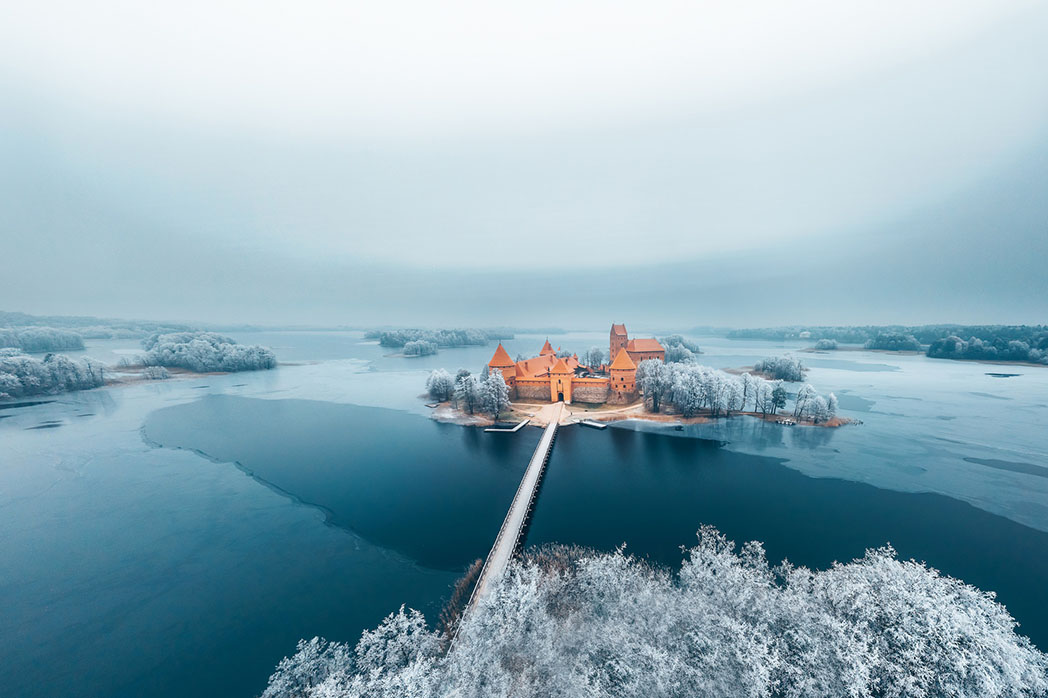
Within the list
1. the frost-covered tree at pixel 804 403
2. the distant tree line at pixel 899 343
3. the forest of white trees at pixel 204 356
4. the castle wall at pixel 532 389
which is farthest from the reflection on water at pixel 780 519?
the distant tree line at pixel 899 343

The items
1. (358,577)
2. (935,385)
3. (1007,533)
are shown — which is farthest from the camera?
(935,385)

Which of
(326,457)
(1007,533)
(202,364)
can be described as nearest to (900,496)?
(1007,533)

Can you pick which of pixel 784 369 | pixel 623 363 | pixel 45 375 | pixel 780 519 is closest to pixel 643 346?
pixel 623 363

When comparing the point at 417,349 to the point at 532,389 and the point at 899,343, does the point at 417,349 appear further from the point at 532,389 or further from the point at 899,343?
the point at 899,343

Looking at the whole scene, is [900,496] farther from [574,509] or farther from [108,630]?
[108,630]

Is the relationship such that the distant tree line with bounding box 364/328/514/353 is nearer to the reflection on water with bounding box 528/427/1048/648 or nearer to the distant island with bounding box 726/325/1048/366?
the reflection on water with bounding box 528/427/1048/648

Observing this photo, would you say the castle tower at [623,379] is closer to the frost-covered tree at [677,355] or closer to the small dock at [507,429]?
the small dock at [507,429]

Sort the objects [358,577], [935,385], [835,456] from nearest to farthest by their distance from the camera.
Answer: [358,577] → [835,456] → [935,385]
